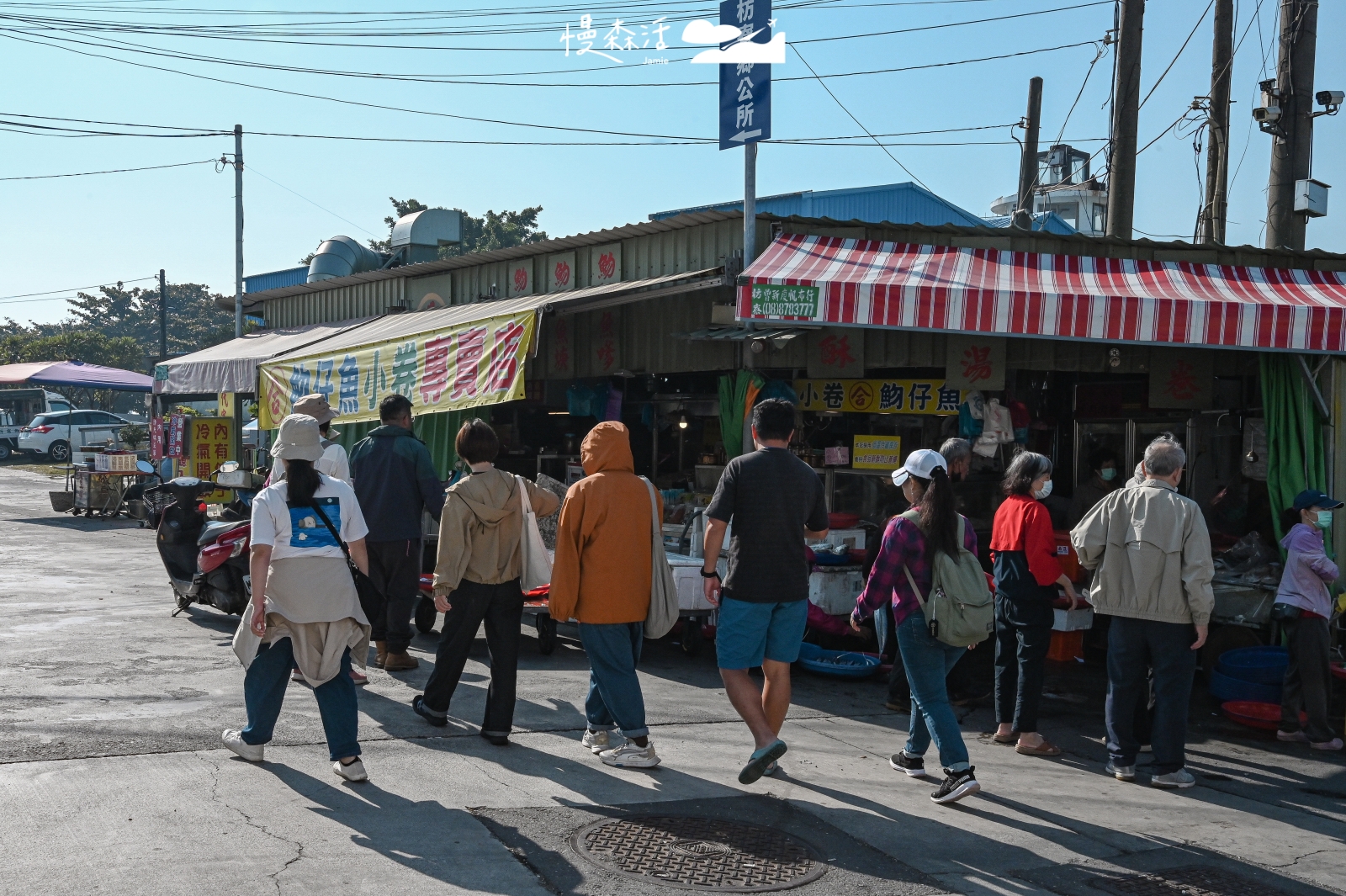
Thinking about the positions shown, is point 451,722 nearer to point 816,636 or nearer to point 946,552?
point 946,552

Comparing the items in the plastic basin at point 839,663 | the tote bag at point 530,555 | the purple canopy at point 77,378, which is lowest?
the plastic basin at point 839,663

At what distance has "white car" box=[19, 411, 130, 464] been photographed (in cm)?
3862

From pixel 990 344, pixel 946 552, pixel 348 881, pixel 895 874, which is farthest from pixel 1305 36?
pixel 348 881

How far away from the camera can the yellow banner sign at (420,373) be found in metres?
10.0

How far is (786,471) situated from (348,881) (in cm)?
268

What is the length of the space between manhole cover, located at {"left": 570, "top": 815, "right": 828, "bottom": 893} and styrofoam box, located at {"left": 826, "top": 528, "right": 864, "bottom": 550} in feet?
15.8

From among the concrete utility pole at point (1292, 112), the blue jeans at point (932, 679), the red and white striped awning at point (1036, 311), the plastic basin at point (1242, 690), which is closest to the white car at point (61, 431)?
the red and white striped awning at point (1036, 311)

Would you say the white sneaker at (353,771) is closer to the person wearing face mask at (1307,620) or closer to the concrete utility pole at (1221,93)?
the person wearing face mask at (1307,620)

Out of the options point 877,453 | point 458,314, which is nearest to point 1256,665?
point 877,453

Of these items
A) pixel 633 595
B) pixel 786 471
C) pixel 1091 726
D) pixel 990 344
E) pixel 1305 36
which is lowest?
pixel 1091 726

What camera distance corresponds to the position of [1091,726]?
24.6 feet

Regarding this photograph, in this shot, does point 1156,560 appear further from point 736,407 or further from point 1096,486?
point 1096,486

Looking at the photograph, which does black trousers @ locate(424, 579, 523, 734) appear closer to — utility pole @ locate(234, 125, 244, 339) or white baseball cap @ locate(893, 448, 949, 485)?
white baseball cap @ locate(893, 448, 949, 485)

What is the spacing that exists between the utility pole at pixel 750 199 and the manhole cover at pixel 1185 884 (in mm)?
5684
